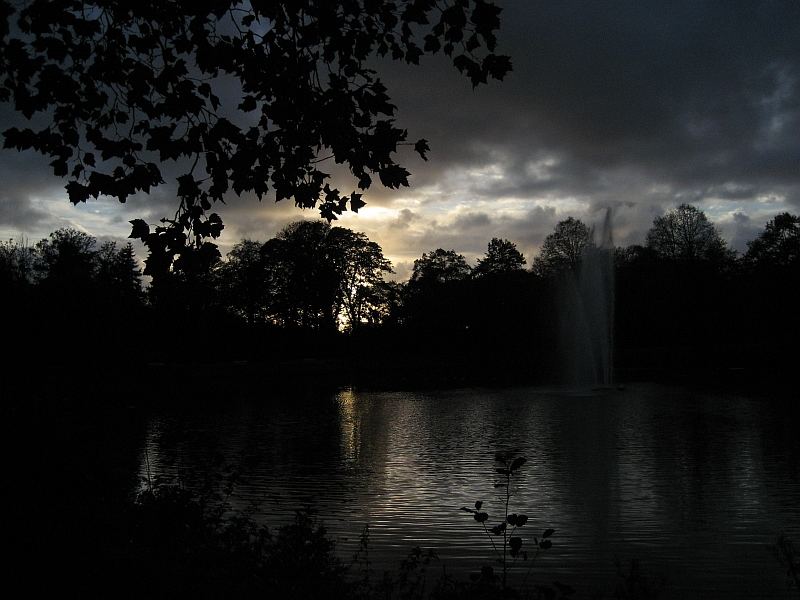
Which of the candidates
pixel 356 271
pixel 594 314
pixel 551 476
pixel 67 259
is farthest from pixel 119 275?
pixel 551 476

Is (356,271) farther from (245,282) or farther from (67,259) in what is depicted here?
(67,259)

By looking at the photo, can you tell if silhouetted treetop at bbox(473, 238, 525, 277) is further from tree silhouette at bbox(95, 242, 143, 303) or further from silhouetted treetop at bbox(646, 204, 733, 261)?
tree silhouette at bbox(95, 242, 143, 303)

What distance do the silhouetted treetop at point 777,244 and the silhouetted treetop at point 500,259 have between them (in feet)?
96.2

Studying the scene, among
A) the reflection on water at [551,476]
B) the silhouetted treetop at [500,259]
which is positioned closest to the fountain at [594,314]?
the reflection on water at [551,476]

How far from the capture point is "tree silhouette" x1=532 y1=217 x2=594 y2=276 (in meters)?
80.2

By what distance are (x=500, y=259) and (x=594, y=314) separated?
192 feet

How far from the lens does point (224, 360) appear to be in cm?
5625

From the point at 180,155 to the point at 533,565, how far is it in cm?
577

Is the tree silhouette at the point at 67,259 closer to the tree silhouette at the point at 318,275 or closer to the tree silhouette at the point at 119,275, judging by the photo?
the tree silhouette at the point at 119,275

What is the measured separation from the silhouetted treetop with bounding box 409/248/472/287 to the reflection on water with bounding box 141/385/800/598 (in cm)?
7663

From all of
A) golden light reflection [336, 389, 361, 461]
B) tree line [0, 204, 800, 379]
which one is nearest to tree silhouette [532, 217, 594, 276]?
tree line [0, 204, 800, 379]

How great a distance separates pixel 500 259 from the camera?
97.6 meters

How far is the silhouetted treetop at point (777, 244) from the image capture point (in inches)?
2933

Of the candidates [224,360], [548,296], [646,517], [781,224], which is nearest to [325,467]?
[646,517]
